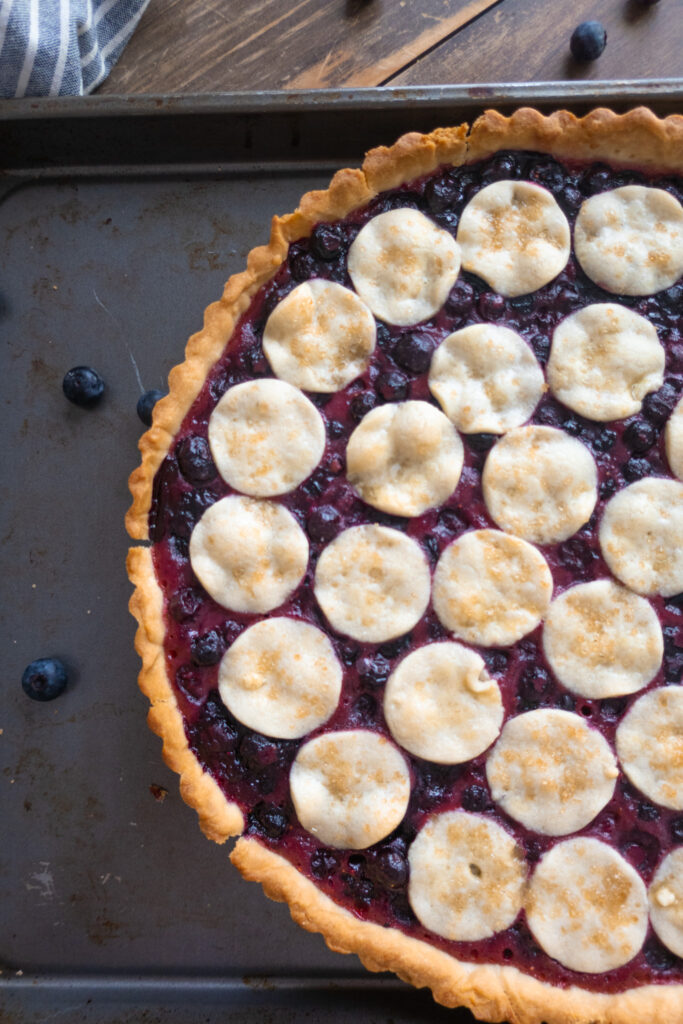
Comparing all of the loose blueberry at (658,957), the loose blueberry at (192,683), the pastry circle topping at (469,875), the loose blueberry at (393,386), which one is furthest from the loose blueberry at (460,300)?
the loose blueberry at (658,957)

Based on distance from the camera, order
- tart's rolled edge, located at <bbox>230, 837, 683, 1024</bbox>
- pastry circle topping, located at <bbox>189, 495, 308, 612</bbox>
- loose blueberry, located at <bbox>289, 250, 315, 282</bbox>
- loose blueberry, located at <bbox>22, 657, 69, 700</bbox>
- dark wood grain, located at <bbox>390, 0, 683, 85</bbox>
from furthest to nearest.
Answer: dark wood grain, located at <bbox>390, 0, 683, 85</bbox>, loose blueberry, located at <bbox>22, 657, 69, 700</bbox>, loose blueberry, located at <bbox>289, 250, 315, 282</bbox>, pastry circle topping, located at <bbox>189, 495, 308, 612</bbox>, tart's rolled edge, located at <bbox>230, 837, 683, 1024</bbox>

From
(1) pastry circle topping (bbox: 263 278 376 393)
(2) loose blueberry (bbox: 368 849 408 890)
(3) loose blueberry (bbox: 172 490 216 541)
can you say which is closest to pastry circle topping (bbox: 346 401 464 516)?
(1) pastry circle topping (bbox: 263 278 376 393)

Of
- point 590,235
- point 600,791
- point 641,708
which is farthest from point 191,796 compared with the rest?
point 590,235

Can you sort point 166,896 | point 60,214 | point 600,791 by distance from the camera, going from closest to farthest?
1. point 600,791
2. point 166,896
3. point 60,214

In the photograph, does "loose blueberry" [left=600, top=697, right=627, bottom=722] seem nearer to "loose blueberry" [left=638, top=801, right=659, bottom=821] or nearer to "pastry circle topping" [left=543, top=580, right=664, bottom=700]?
"pastry circle topping" [left=543, top=580, right=664, bottom=700]

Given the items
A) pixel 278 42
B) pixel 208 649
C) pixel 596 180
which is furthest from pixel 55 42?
pixel 208 649

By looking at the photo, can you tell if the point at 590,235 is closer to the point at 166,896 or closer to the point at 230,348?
the point at 230,348

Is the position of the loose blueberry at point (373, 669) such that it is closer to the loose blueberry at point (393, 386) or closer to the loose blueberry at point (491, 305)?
the loose blueberry at point (393, 386)

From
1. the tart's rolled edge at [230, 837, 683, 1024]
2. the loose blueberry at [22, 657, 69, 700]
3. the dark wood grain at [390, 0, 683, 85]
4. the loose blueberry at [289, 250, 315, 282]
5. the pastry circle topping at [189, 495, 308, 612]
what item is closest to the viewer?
the tart's rolled edge at [230, 837, 683, 1024]
